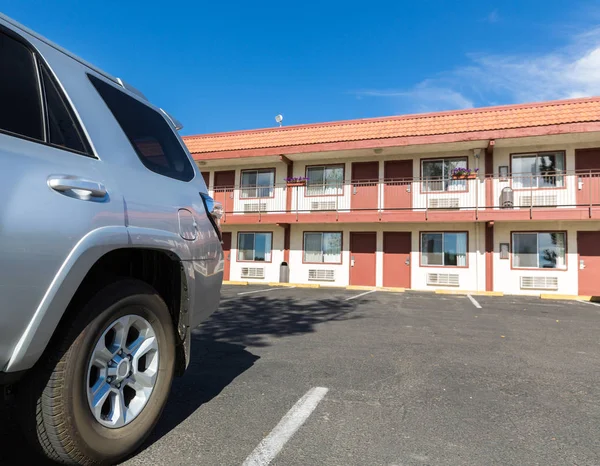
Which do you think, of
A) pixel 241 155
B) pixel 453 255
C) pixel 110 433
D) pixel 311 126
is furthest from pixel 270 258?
pixel 110 433

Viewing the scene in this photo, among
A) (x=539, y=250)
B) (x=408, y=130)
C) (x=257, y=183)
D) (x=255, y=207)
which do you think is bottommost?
(x=539, y=250)

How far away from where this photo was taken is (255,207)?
65.3 ft

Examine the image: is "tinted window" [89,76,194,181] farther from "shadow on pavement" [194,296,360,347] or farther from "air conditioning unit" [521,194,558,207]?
"air conditioning unit" [521,194,558,207]

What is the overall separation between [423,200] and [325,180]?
181 inches

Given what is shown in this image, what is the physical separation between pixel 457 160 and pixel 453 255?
13.2 ft

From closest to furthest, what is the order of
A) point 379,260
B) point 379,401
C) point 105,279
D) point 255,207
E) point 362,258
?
point 105,279 → point 379,401 → point 379,260 → point 362,258 → point 255,207

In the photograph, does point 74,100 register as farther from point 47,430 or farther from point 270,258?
point 270,258

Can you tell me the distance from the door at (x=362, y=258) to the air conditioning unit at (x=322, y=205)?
5.11 ft

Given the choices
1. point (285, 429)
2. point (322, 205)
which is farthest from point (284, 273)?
point (285, 429)

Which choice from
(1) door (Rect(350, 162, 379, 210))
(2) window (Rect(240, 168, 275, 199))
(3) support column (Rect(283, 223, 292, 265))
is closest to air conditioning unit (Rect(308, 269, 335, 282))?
(3) support column (Rect(283, 223, 292, 265))

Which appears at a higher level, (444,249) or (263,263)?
(444,249)

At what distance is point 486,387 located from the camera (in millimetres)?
3617

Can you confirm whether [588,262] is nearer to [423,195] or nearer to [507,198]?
[507,198]

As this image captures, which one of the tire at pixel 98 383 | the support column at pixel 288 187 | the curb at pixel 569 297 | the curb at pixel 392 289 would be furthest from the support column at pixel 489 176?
the tire at pixel 98 383
